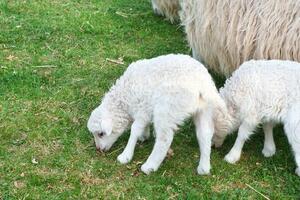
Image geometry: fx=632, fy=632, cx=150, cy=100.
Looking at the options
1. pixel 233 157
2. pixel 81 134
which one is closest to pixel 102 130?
pixel 81 134

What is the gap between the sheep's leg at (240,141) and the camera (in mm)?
4055

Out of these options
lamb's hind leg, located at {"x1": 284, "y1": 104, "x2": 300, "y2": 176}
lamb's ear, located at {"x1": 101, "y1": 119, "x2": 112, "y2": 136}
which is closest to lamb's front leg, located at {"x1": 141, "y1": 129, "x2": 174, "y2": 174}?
lamb's ear, located at {"x1": 101, "y1": 119, "x2": 112, "y2": 136}

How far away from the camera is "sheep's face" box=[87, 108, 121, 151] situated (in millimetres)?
4098

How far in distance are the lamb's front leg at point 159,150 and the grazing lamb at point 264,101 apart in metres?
0.41

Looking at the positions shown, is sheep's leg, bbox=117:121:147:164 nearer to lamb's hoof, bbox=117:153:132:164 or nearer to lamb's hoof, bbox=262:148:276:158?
lamb's hoof, bbox=117:153:132:164

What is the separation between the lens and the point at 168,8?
21.4 ft

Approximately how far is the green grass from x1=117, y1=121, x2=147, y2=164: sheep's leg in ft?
0.18

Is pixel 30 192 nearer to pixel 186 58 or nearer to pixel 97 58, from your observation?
pixel 186 58

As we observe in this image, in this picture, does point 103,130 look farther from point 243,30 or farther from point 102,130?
point 243,30

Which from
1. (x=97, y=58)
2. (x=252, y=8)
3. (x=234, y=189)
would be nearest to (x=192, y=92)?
(x=234, y=189)

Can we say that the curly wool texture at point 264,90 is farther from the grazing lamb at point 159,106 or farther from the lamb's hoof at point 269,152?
the lamb's hoof at point 269,152

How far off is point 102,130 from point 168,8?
108 inches

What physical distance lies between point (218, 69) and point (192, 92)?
1217mm

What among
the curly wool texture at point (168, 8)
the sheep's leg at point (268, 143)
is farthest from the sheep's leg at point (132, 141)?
the curly wool texture at point (168, 8)
